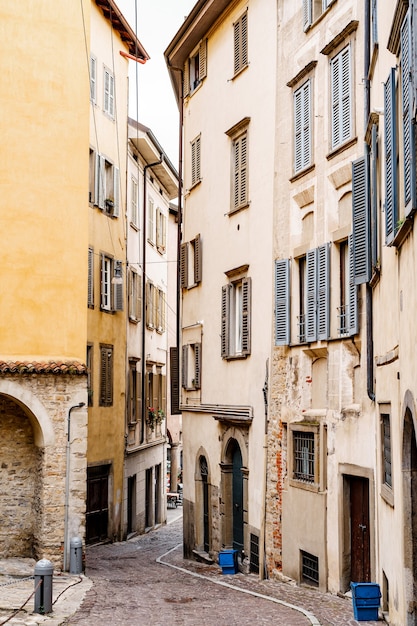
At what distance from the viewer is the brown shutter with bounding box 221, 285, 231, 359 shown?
22000 millimetres

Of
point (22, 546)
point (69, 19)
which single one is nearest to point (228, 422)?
point (22, 546)

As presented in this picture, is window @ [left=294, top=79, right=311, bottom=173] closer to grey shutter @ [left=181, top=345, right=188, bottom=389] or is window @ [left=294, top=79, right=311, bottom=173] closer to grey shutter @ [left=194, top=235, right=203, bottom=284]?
grey shutter @ [left=194, top=235, right=203, bottom=284]

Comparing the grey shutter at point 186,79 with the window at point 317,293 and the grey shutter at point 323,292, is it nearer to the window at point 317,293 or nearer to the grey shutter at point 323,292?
the window at point 317,293

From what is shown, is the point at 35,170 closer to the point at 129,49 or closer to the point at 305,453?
the point at 305,453

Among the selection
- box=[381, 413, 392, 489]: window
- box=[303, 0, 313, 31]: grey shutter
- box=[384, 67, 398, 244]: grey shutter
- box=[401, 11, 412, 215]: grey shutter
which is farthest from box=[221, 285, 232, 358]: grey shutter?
box=[401, 11, 412, 215]: grey shutter

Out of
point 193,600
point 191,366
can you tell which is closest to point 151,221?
point 191,366

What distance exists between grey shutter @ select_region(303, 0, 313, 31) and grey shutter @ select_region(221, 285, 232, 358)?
21.2 feet

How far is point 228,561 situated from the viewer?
20.3 meters

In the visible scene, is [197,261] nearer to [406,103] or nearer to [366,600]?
[366,600]

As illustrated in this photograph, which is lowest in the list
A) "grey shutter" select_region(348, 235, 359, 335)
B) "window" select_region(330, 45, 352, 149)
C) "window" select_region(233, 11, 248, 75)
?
"grey shutter" select_region(348, 235, 359, 335)

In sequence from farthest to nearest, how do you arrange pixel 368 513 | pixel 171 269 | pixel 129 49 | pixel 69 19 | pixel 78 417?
pixel 171 269
pixel 129 49
pixel 69 19
pixel 78 417
pixel 368 513

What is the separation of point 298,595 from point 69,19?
42.3ft

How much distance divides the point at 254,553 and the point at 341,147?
342 inches

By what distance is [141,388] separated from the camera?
106 ft
